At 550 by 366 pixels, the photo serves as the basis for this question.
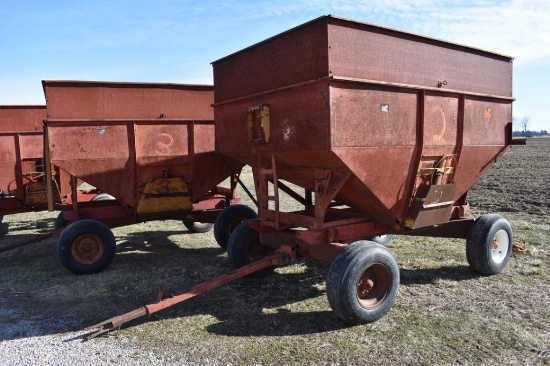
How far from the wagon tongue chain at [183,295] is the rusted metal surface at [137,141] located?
93.2 inches

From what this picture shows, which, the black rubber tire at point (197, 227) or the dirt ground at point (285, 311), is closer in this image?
the dirt ground at point (285, 311)

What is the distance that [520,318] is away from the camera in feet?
13.7

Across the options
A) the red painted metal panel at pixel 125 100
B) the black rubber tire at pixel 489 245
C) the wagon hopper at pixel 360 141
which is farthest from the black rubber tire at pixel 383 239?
the red painted metal panel at pixel 125 100

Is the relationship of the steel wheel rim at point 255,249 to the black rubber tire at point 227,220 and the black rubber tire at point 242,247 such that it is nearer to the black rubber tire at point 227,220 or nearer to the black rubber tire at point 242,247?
the black rubber tire at point 242,247

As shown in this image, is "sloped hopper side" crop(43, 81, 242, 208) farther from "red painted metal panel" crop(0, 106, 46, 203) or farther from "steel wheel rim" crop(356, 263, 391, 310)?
"steel wheel rim" crop(356, 263, 391, 310)

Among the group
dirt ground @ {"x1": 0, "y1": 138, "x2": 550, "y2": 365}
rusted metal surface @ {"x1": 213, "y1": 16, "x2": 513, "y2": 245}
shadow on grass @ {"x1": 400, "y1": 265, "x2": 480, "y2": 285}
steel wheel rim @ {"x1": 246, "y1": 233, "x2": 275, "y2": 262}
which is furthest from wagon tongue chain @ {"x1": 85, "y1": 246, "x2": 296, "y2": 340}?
shadow on grass @ {"x1": 400, "y1": 265, "x2": 480, "y2": 285}

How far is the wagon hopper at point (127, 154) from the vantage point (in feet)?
20.2

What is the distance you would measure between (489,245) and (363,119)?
8.15ft

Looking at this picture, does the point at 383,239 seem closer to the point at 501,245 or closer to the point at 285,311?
the point at 501,245

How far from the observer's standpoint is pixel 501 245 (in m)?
5.76

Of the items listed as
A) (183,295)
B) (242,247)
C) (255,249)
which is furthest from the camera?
(255,249)

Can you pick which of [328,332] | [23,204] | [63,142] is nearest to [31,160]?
[23,204]

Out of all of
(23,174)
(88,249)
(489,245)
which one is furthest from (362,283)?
(23,174)

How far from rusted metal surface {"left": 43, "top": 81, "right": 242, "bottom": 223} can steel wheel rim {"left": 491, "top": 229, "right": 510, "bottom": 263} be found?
147 inches
